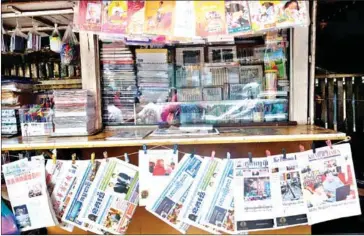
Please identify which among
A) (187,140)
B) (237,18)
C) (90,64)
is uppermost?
(237,18)

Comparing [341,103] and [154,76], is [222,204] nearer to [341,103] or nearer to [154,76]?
[154,76]

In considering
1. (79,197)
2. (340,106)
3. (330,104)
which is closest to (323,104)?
(330,104)

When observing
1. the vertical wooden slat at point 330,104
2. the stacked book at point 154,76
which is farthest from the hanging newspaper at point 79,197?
the vertical wooden slat at point 330,104

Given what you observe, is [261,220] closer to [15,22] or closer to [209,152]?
[209,152]

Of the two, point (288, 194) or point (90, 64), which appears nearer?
point (288, 194)

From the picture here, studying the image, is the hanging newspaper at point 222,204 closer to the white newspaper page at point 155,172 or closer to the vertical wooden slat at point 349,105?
the white newspaper page at point 155,172

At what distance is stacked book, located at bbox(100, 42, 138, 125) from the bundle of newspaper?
1.29 feet

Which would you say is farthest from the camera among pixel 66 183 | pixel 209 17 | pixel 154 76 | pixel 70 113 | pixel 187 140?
pixel 154 76

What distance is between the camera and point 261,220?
2.08 meters

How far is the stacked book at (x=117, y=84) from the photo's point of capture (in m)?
2.71

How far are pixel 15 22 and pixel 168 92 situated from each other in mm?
Result: 1418

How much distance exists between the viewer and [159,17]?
6.43ft

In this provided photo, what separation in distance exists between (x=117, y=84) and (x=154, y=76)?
307mm

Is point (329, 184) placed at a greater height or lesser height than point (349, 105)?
lesser
